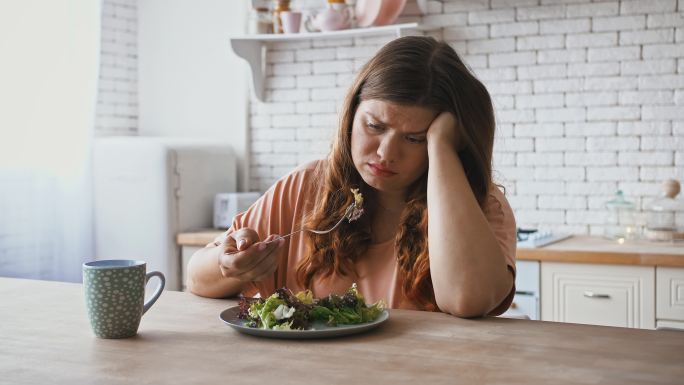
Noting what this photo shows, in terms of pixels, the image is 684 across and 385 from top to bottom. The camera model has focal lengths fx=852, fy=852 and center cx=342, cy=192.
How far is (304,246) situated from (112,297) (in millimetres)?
707

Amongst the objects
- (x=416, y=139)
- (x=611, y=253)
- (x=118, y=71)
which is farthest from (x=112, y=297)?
(x=118, y=71)

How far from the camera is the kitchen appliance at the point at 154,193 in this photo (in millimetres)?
4051

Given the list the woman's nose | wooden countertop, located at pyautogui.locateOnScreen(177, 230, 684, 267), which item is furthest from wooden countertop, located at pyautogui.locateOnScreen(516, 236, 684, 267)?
the woman's nose

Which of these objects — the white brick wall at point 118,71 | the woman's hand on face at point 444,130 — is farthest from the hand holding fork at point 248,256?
the white brick wall at point 118,71

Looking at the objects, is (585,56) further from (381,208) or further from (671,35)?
(381,208)

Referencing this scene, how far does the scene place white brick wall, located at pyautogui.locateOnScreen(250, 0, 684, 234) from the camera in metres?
3.61

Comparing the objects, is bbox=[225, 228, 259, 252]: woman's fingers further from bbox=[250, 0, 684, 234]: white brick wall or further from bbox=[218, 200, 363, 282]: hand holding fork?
bbox=[250, 0, 684, 234]: white brick wall

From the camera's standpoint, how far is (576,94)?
3.76 metres

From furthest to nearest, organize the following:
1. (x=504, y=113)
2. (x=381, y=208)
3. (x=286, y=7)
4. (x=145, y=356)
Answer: (x=286, y=7) < (x=504, y=113) < (x=381, y=208) < (x=145, y=356)

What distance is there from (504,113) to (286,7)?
1206mm

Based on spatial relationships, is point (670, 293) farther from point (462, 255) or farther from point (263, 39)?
point (263, 39)

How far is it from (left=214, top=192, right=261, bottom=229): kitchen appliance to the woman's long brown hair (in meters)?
2.14

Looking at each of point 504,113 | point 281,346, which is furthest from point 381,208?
point 504,113

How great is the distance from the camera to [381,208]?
2.11 m
